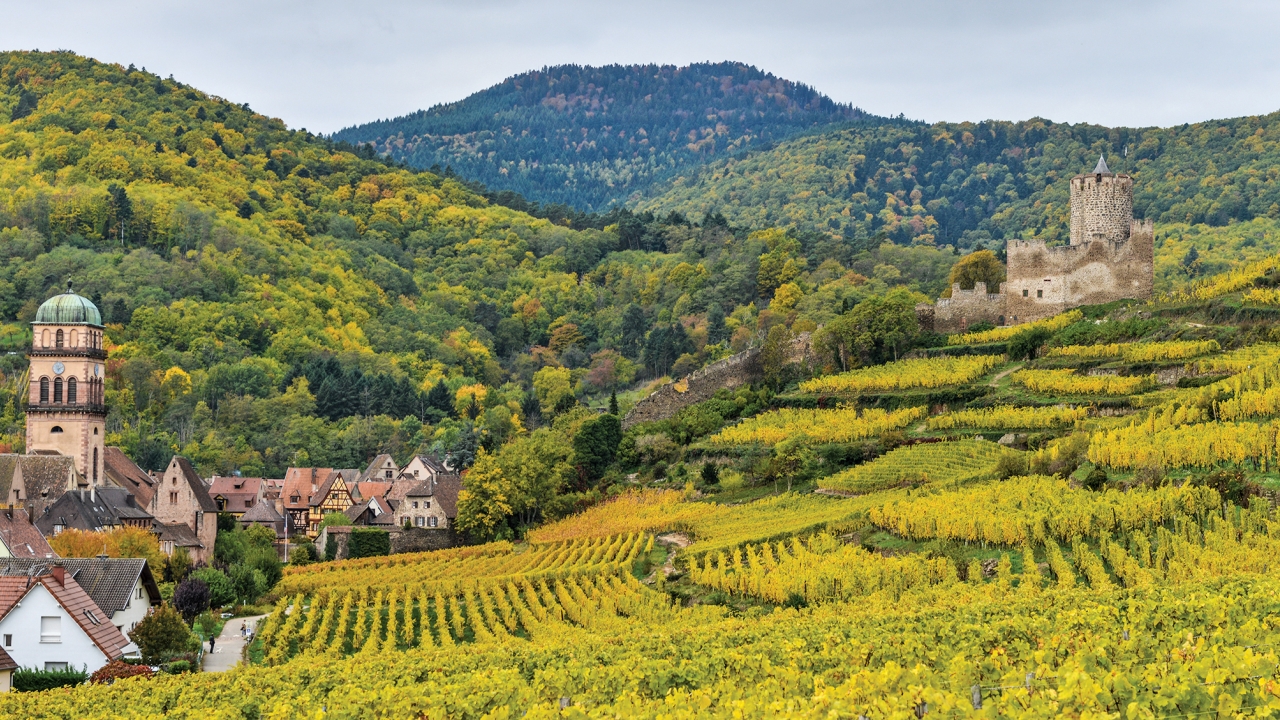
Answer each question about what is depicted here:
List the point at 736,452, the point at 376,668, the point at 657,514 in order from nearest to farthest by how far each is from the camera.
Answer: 1. the point at 376,668
2. the point at 657,514
3. the point at 736,452

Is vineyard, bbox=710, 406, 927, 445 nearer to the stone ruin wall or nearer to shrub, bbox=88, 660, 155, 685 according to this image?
the stone ruin wall

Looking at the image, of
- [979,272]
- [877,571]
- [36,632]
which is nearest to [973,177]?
[979,272]

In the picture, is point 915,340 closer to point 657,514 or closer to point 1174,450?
point 657,514

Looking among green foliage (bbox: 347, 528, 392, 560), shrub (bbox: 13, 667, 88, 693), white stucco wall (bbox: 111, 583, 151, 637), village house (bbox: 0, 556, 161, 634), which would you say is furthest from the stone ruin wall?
shrub (bbox: 13, 667, 88, 693)

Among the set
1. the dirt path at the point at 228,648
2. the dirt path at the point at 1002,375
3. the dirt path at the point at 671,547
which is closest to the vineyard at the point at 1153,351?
the dirt path at the point at 1002,375

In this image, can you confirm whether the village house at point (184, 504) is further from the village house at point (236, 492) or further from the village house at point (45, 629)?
the village house at point (45, 629)

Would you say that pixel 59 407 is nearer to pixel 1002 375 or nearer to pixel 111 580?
pixel 111 580

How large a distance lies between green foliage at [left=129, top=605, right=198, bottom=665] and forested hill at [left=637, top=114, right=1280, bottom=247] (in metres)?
105

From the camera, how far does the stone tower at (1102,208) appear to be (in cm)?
7062

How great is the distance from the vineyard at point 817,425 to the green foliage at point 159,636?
1155 inches

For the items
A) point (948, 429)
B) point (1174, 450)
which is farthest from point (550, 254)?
point (1174, 450)

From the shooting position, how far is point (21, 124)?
142 meters

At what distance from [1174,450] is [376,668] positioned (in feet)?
80.5

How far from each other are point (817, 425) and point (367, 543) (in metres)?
18.4
